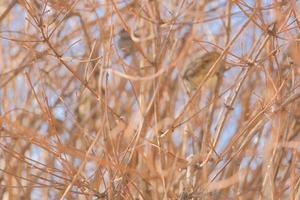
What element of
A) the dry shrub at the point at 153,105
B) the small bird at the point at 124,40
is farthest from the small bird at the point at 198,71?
the small bird at the point at 124,40

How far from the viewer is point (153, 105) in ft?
5.77

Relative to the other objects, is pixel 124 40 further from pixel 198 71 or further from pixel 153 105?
pixel 153 105

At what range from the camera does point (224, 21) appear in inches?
75.7

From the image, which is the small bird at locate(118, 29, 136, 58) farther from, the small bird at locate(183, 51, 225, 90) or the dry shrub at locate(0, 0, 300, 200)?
the small bird at locate(183, 51, 225, 90)

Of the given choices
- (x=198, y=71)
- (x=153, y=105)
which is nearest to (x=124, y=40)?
(x=198, y=71)

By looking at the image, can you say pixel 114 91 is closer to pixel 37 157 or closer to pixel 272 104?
pixel 37 157

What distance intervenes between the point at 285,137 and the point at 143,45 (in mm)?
644

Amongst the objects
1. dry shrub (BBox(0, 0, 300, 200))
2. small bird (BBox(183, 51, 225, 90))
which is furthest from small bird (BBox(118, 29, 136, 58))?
small bird (BBox(183, 51, 225, 90))

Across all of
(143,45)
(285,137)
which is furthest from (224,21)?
(285,137)

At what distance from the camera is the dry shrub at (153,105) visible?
1.37 metres

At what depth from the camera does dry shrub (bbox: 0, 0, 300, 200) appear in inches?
53.8

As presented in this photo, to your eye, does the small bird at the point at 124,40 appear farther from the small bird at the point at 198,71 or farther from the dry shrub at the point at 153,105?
the small bird at the point at 198,71

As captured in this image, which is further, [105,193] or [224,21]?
[224,21]

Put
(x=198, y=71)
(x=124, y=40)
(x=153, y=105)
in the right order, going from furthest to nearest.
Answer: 1. (x=124, y=40)
2. (x=198, y=71)
3. (x=153, y=105)
